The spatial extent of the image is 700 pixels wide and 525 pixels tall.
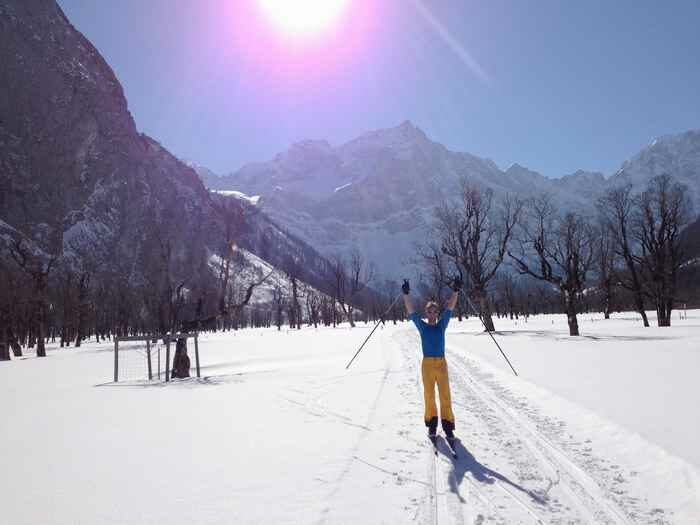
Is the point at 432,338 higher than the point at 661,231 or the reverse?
the reverse

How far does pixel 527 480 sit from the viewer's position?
4.84m

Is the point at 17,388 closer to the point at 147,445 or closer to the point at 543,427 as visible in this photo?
the point at 147,445

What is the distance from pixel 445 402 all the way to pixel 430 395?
0.26 metres

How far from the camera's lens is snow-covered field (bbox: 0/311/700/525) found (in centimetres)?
416

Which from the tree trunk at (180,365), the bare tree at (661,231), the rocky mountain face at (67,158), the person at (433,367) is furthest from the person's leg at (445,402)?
the rocky mountain face at (67,158)

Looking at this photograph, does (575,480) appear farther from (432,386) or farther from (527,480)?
(432,386)

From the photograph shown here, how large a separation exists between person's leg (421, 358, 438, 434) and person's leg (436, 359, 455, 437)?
0.35ft

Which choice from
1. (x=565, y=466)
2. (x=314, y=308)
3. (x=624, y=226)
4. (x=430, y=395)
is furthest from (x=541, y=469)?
(x=314, y=308)

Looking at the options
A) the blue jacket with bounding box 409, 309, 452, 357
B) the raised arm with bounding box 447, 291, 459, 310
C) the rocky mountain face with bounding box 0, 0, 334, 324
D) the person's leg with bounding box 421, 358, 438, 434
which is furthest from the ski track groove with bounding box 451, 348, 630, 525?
the rocky mountain face with bounding box 0, 0, 334, 324

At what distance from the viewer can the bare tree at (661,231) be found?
32.3m

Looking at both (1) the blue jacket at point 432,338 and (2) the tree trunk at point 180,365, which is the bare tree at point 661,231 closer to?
(1) the blue jacket at point 432,338

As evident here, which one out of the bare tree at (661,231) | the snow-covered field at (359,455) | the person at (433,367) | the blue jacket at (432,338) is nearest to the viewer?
the snow-covered field at (359,455)

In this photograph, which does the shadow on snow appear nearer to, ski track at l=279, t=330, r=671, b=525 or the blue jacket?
ski track at l=279, t=330, r=671, b=525

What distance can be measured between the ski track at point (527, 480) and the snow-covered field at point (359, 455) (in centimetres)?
2
